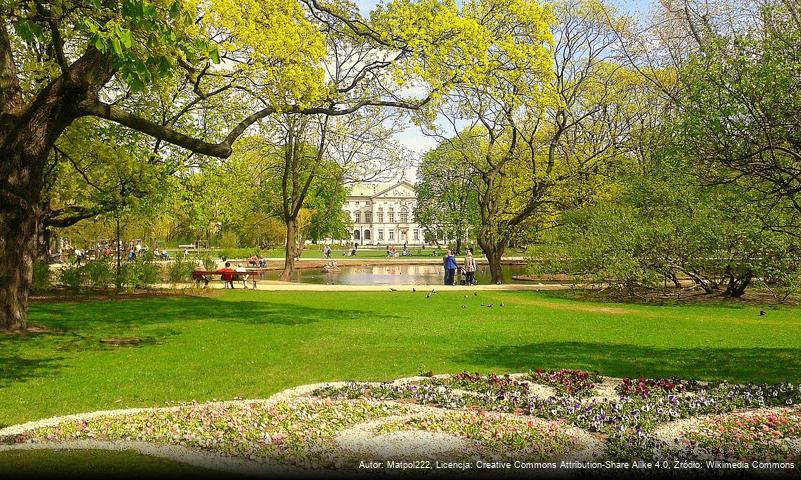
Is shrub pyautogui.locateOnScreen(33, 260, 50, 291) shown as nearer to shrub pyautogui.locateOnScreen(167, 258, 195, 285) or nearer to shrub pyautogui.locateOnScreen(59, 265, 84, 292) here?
shrub pyautogui.locateOnScreen(59, 265, 84, 292)

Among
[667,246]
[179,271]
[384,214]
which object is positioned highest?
[384,214]

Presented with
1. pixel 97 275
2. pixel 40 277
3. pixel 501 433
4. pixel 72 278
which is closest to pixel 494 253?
pixel 97 275

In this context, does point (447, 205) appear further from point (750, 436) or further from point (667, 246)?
point (750, 436)

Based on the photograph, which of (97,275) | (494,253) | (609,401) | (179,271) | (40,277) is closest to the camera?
(609,401)

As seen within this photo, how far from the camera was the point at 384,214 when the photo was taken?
132 meters

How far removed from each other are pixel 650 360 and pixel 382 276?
26.7m

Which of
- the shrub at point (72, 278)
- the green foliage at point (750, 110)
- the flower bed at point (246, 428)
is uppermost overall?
the green foliage at point (750, 110)

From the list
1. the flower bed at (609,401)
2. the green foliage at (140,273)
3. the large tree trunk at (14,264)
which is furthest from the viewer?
the green foliage at (140,273)

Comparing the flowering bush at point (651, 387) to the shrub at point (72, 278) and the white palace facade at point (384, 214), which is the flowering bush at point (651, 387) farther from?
the white palace facade at point (384, 214)

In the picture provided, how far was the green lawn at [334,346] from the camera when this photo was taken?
26.2ft

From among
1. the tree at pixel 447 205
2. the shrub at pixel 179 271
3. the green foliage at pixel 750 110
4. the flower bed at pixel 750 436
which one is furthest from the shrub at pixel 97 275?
the tree at pixel 447 205

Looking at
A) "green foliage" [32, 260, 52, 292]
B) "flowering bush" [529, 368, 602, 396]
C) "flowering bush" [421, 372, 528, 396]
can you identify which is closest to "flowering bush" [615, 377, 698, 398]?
"flowering bush" [529, 368, 602, 396]

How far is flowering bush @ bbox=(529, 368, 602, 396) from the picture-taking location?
24.3 feet

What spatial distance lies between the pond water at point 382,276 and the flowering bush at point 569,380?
21.1 meters
